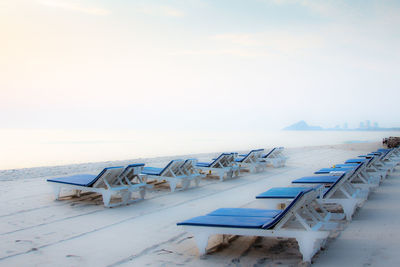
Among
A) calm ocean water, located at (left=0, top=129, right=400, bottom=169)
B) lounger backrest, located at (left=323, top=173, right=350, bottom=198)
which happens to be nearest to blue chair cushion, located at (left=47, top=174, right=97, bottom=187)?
lounger backrest, located at (left=323, top=173, right=350, bottom=198)

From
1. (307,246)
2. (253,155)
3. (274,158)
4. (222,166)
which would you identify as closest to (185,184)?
(222,166)

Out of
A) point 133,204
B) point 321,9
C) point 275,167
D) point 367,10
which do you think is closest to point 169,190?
point 133,204

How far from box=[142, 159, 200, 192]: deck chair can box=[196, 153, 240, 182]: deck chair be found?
1.39 meters

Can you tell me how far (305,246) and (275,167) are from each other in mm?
10283

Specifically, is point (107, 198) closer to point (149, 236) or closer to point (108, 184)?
point (108, 184)

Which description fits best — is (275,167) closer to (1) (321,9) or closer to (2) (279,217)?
(2) (279,217)

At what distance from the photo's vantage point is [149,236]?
4902mm

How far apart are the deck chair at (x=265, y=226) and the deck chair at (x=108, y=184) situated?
2839 mm

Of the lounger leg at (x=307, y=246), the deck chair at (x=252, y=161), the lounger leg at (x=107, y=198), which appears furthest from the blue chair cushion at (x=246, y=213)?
the deck chair at (x=252, y=161)

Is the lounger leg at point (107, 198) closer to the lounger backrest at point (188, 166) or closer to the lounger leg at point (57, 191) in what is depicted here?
the lounger leg at point (57, 191)

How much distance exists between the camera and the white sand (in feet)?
13.1

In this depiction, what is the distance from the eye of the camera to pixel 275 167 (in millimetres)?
13961

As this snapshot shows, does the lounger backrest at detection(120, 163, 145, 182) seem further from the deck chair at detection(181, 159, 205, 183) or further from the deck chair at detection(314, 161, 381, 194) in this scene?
the deck chair at detection(314, 161, 381, 194)

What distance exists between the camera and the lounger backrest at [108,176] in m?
6.85
